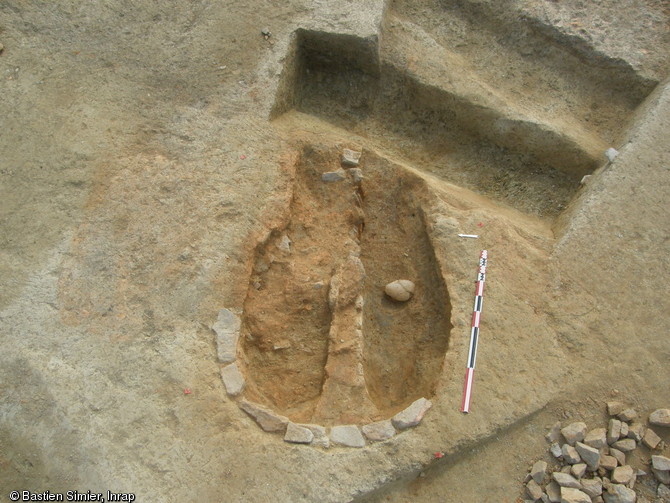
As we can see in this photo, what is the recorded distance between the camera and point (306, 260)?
11.9ft

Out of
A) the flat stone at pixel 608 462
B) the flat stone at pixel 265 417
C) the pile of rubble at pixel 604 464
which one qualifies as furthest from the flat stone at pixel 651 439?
the flat stone at pixel 265 417

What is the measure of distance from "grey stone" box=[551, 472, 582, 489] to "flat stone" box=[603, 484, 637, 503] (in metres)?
0.16

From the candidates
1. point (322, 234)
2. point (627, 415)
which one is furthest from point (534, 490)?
point (322, 234)

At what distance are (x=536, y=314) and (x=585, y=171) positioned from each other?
1.40 metres

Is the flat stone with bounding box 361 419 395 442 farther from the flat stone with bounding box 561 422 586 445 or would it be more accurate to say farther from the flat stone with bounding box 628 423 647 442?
the flat stone with bounding box 628 423 647 442

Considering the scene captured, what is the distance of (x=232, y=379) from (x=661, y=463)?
7.87 ft

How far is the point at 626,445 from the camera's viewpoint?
295 cm

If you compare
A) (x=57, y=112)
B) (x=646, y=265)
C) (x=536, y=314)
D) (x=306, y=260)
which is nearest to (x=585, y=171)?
(x=646, y=265)

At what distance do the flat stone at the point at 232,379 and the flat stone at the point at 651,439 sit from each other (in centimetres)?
229

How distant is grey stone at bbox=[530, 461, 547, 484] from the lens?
2895 millimetres

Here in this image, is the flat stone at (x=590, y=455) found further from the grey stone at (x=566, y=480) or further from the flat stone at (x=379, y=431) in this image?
the flat stone at (x=379, y=431)

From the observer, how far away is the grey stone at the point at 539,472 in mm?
2895

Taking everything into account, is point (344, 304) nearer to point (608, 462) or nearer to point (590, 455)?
point (590, 455)

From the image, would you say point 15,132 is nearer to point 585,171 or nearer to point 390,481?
point 390,481
